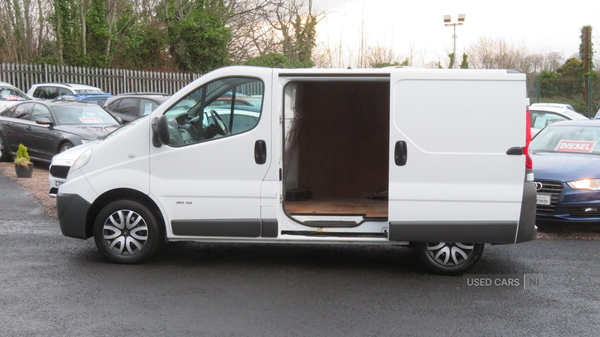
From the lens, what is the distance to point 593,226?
996cm

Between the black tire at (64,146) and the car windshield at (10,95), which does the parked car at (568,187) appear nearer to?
the black tire at (64,146)

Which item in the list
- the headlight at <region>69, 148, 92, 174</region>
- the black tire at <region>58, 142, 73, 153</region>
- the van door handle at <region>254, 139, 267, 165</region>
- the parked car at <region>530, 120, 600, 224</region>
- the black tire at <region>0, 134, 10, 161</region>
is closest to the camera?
the van door handle at <region>254, 139, 267, 165</region>

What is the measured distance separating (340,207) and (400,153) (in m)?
1.51

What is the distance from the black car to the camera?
13812 millimetres

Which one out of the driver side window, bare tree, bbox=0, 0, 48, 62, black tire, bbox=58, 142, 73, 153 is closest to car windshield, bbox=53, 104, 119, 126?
black tire, bbox=58, 142, 73, 153

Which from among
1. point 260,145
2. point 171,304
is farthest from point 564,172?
point 171,304

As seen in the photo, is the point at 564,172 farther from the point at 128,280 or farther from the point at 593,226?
the point at 128,280

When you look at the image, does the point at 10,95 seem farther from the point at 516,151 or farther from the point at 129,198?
the point at 516,151

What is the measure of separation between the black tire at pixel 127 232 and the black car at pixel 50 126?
23.0 ft

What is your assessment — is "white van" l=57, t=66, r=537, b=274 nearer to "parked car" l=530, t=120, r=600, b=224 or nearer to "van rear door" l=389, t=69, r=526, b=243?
"van rear door" l=389, t=69, r=526, b=243

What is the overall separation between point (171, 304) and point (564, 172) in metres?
5.93

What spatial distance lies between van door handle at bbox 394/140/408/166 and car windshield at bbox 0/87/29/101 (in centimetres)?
1855

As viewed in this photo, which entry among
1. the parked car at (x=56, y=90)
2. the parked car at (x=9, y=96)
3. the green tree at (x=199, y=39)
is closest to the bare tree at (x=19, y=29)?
the green tree at (x=199, y=39)

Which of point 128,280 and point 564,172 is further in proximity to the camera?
point 564,172
